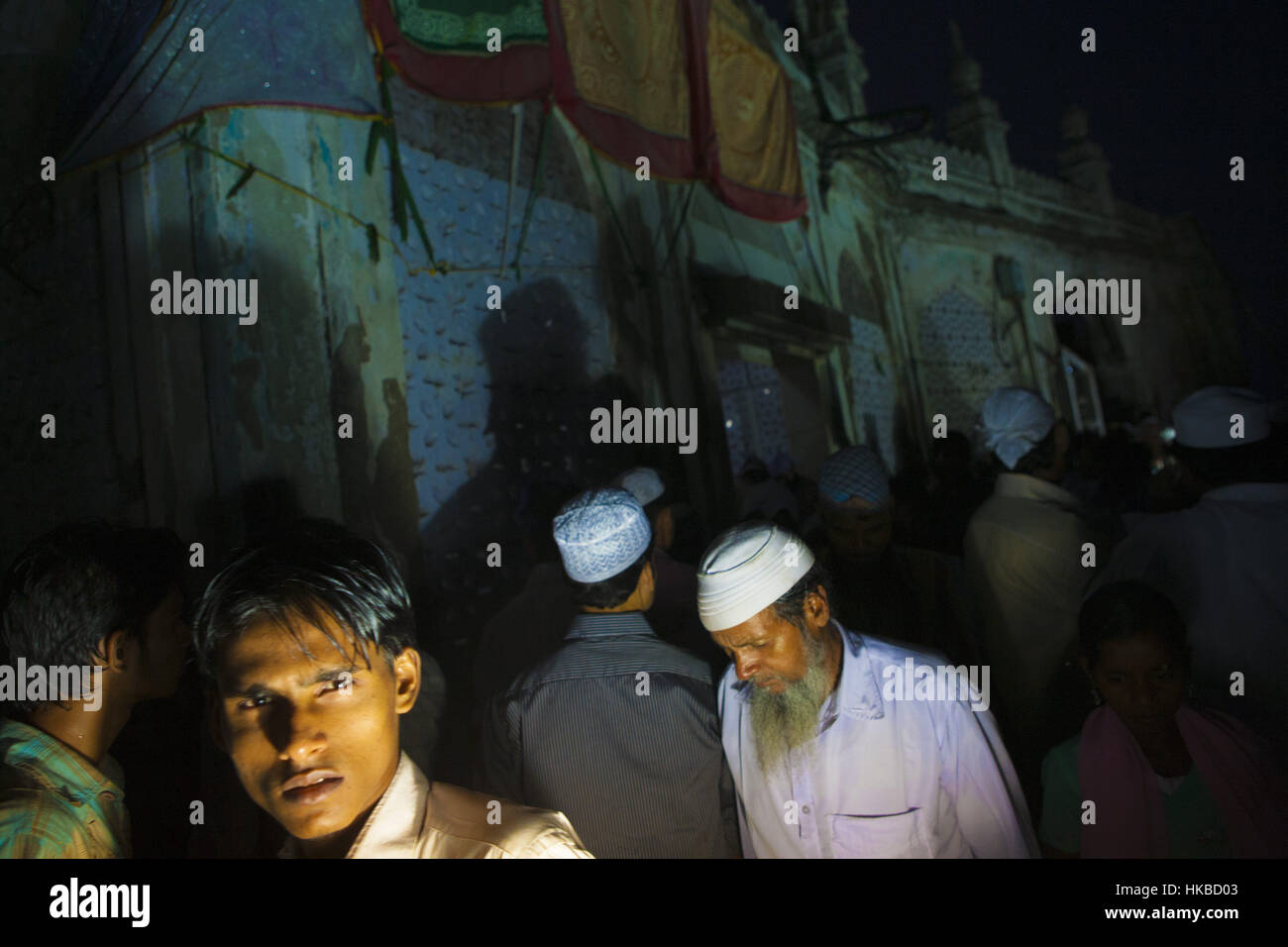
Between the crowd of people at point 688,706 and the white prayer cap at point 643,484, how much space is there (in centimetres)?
144

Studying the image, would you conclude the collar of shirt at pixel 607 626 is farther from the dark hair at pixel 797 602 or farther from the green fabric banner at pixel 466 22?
the green fabric banner at pixel 466 22

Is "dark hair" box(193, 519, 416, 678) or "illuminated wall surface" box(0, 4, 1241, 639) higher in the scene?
"illuminated wall surface" box(0, 4, 1241, 639)

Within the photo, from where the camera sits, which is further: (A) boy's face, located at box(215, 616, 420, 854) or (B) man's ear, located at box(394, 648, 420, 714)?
(B) man's ear, located at box(394, 648, 420, 714)

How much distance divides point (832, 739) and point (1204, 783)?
0.88 m

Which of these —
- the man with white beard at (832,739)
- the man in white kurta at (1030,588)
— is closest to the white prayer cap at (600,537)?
the man with white beard at (832,739)

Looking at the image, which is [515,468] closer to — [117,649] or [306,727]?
[117,649]

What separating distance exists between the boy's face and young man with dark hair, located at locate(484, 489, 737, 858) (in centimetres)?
67

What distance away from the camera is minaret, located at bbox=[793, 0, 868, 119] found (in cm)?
1223

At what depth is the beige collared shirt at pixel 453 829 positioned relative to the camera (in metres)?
1.17

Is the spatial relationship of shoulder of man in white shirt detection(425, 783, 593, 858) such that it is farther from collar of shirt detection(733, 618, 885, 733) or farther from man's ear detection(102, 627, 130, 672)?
man's ear detection(102, 627, 130, 672)

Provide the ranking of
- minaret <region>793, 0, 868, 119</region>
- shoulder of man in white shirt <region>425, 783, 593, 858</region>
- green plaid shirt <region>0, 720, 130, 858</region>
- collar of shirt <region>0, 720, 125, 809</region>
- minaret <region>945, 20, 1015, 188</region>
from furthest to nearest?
minaret <region>945, 20, 1015, 188</region>, minaret <region>793, 0, 868, 119</region>, collar of shirt <region>0, 720, 125, 809</region>, green plaid shirt <region>0, 720, 130, 858</region>, shoulder of man in white shirt <region>425, 783, 593, 858</region>

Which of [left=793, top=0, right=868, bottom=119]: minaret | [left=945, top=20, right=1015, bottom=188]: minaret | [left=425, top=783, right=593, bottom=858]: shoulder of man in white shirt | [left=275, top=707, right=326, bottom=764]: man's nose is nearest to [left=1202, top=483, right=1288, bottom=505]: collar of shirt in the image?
[left=425, top=783, right=593, bottom=858]: shoulder of man in white shirt
